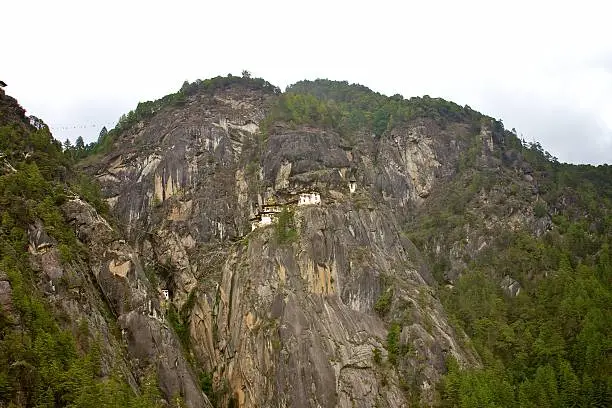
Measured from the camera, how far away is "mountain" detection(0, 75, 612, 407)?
59.5 m

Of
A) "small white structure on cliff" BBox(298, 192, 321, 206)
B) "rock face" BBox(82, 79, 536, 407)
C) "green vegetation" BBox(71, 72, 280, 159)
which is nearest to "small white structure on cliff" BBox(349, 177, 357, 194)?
"rock face" BBox(82, 79, 536, 407)

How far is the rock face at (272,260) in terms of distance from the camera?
2712 inches

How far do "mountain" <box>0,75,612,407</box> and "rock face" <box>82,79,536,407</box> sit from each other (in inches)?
9.2

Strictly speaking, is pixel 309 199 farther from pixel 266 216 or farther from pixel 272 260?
pixel 272 260

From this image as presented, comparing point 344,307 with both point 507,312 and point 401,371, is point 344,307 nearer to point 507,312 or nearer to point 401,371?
point 401,371

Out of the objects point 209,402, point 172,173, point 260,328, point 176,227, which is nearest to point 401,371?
point 260,328

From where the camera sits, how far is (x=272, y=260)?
7631cm

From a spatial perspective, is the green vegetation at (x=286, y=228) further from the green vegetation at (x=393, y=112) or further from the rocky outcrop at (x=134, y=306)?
the green vegetation at (x=393, y=112)

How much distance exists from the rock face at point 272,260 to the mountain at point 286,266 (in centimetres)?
23

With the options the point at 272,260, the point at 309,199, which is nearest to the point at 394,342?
the point at 272,260

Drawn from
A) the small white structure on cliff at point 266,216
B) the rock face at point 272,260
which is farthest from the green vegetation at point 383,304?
the small white structure on cliff at point 266,216

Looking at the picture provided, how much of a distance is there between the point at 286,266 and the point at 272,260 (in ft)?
5.94

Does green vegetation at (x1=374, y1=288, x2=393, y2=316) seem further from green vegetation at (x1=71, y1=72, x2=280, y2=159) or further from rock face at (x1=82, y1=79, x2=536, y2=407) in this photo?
green vegetation at (x1=71, y1=72, x2=280, y2=159)

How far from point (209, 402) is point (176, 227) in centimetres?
2839
